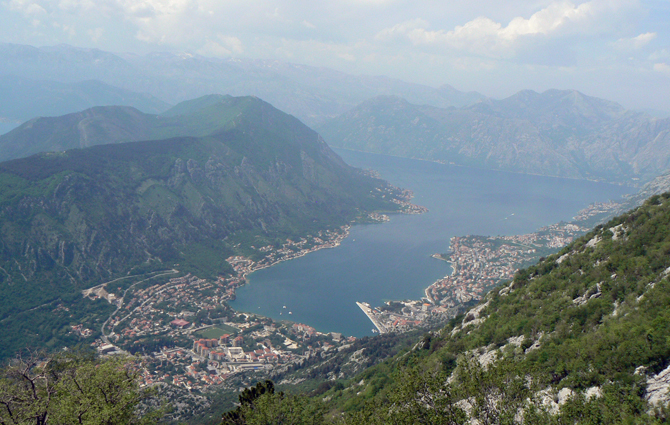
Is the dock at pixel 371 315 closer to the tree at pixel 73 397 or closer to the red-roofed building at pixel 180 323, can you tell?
the red-roofed building at pixel 180 323

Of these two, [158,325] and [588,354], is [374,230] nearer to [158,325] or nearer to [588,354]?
[158,325]

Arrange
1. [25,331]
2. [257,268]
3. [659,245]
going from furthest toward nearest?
1. [257,268]
2. [25,331]
3. [659,245]

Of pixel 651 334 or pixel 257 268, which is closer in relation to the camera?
pixel 651 334

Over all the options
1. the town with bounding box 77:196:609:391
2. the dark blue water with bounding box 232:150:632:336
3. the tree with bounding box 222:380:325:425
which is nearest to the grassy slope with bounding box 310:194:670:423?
the tree with bounding box 222:380:325:425

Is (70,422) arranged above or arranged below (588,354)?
below

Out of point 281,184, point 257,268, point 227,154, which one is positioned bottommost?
point 257,268

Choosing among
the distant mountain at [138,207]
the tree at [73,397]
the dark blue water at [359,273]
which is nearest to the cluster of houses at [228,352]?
the dark blue water at [359,273]

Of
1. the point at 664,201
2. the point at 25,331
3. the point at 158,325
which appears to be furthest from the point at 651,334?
the point at 25,331
